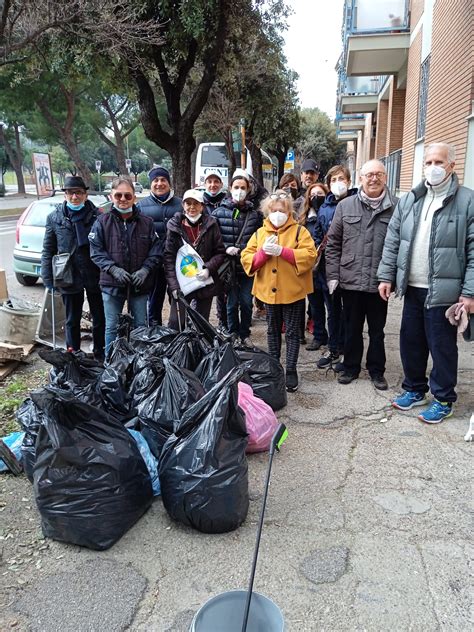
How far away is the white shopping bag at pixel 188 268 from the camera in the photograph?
4.67 meters

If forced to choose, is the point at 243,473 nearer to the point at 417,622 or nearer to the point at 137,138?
the point at 417,622

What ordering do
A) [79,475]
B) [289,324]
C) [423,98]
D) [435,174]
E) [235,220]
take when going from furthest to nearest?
[423,98] → [235,220] → [289,324] → [435,174] → [79,475]

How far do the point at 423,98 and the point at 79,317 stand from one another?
8.93m

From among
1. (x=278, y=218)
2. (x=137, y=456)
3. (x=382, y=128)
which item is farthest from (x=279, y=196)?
(x=382, y=128)

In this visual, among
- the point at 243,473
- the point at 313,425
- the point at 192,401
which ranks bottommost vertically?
the point at 313,425

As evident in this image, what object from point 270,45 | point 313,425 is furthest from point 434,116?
point 313,425

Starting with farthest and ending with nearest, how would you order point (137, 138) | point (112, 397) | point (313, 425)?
point (137, 138) → point (313, 425) → point (112, 397)

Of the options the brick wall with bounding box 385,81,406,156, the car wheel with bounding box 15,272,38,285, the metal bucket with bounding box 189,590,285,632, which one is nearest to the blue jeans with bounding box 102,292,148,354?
the metal bucket with bounding box 189,590,285,632

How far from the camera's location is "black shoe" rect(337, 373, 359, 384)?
4.70 meters

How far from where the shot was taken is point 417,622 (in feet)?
6.99

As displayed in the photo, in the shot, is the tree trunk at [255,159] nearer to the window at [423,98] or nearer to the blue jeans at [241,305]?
the window at [423,98]

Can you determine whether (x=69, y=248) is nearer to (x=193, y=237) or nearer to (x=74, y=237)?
(x=74, y=237)

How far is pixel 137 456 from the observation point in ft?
8.91

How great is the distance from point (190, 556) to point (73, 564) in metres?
0.55
